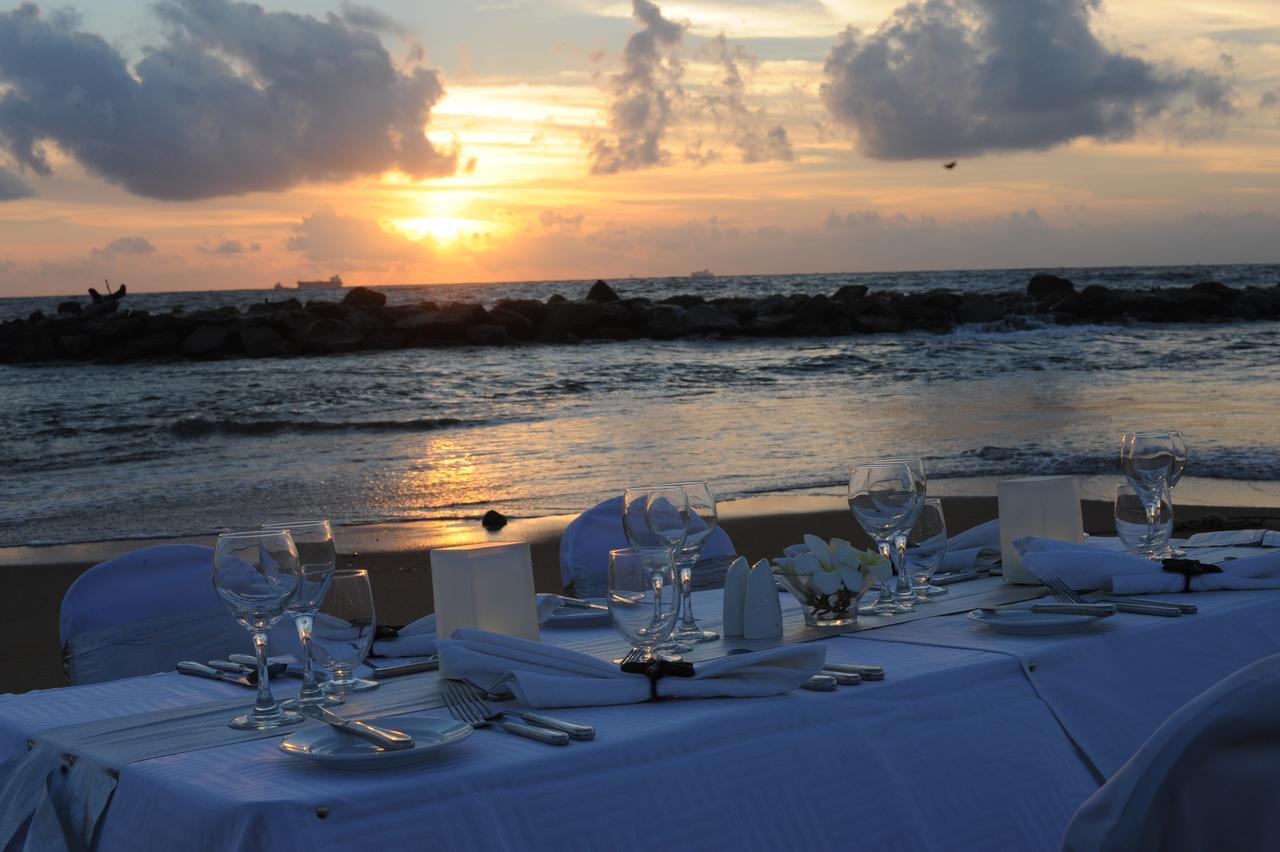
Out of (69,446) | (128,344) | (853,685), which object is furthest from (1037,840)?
(128,344)

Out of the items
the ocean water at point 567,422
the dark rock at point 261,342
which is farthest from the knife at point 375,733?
the dark rock at point 261,342

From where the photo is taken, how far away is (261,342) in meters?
27.0

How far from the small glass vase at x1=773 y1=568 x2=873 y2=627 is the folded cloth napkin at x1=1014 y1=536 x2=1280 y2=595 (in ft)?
1.25

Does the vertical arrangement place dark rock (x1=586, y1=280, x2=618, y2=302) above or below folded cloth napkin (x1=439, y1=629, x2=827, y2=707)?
above

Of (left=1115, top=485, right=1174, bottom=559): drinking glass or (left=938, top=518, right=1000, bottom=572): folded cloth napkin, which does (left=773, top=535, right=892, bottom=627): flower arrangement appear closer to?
(left=938, top=518, right=1000, bottom=572): folded cloth napkin

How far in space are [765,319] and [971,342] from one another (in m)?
5.21

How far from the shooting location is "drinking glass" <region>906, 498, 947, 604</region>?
2434 millimetres

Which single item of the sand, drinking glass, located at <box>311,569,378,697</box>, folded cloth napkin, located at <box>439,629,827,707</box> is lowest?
the sand

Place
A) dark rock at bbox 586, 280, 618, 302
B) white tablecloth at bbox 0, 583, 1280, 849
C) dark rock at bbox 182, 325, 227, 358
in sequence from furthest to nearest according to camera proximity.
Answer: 1. dark rock at bbox 586, 280, 618, 302
2. dark rock at bbox 182, 325, 227, 358
3. white tablecloth at bbox 0, 583, 1280, 849

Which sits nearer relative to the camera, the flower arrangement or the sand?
the flower arrangement

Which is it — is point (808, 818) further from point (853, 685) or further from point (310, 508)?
point (310, 508)

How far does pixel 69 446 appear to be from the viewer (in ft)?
47.1

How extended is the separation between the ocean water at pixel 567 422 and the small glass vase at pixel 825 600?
21.1ft

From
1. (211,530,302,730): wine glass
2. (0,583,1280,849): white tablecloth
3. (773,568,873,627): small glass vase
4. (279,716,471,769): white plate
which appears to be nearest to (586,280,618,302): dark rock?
(773,568,873,627): small glass vase
